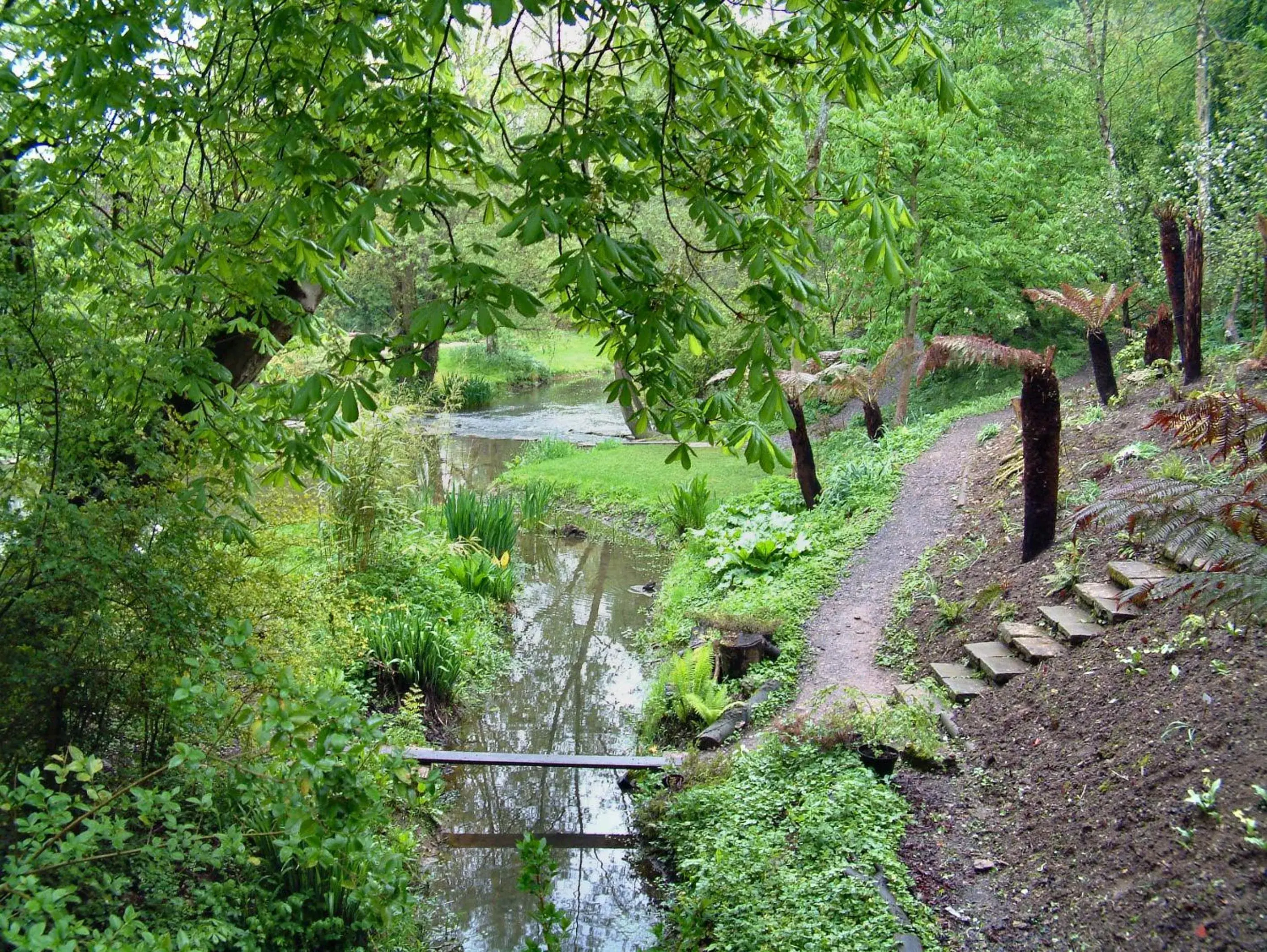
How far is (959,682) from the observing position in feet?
19.6

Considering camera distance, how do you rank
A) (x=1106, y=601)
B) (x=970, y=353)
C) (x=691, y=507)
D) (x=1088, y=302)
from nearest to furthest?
(x=1106, y=601) < (x=970, y=353) < (x=1088, y=302) < (x=691, y=507)

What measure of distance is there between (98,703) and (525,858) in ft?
6.93

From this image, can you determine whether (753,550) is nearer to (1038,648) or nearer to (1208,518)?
(1038,648)

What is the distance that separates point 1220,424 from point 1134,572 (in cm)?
110

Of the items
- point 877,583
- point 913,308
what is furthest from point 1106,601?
point 913,308

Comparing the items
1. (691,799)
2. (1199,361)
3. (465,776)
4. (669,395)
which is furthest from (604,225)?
(1199,361)

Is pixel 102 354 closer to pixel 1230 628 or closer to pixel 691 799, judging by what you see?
pixel 691 799

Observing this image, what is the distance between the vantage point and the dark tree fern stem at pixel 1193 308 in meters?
9.27

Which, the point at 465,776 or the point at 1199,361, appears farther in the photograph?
the point at 1199,361

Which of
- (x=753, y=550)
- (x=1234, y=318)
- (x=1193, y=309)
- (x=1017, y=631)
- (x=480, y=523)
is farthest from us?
(x=1234, y=318)

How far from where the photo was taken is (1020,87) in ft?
51.5

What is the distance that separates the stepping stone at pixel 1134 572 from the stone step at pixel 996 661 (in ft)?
2.75

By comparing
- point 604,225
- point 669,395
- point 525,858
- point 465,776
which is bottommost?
point 465,776

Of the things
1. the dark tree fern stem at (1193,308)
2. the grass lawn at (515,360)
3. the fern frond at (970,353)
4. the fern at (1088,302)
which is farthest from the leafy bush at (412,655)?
the grass lawn at (515,360)
